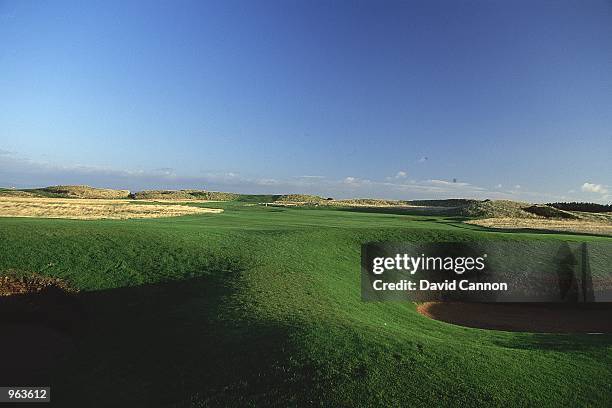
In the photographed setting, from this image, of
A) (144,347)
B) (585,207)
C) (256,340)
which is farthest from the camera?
(585,207)

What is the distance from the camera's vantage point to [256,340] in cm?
1459

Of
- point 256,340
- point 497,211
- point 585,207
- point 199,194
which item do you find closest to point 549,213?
point 497,211

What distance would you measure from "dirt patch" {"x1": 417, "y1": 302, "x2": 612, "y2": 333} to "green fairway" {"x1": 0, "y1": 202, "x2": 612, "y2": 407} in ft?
10.1

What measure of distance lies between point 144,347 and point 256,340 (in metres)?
5.54

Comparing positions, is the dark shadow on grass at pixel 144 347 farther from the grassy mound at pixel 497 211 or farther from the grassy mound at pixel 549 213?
the grassy mound at pixel 549 213

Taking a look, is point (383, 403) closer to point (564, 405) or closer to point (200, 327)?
point (564, 405)

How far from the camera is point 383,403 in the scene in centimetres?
1084

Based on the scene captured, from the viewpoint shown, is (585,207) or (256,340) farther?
(585,207)

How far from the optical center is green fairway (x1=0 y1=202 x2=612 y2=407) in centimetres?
1170

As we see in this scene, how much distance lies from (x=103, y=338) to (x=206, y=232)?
1317 centimetres

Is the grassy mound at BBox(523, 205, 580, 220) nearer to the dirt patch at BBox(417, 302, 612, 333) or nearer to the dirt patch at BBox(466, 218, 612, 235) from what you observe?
the dirt patch at BBox(466, 218, 612, 235)

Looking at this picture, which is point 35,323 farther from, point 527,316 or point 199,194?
point 199,194

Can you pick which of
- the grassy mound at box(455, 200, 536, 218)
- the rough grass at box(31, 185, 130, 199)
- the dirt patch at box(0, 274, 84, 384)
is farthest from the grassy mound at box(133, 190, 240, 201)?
the dirt patch at box(0, 274, 84, 384)

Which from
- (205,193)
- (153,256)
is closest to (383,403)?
(153,256)
